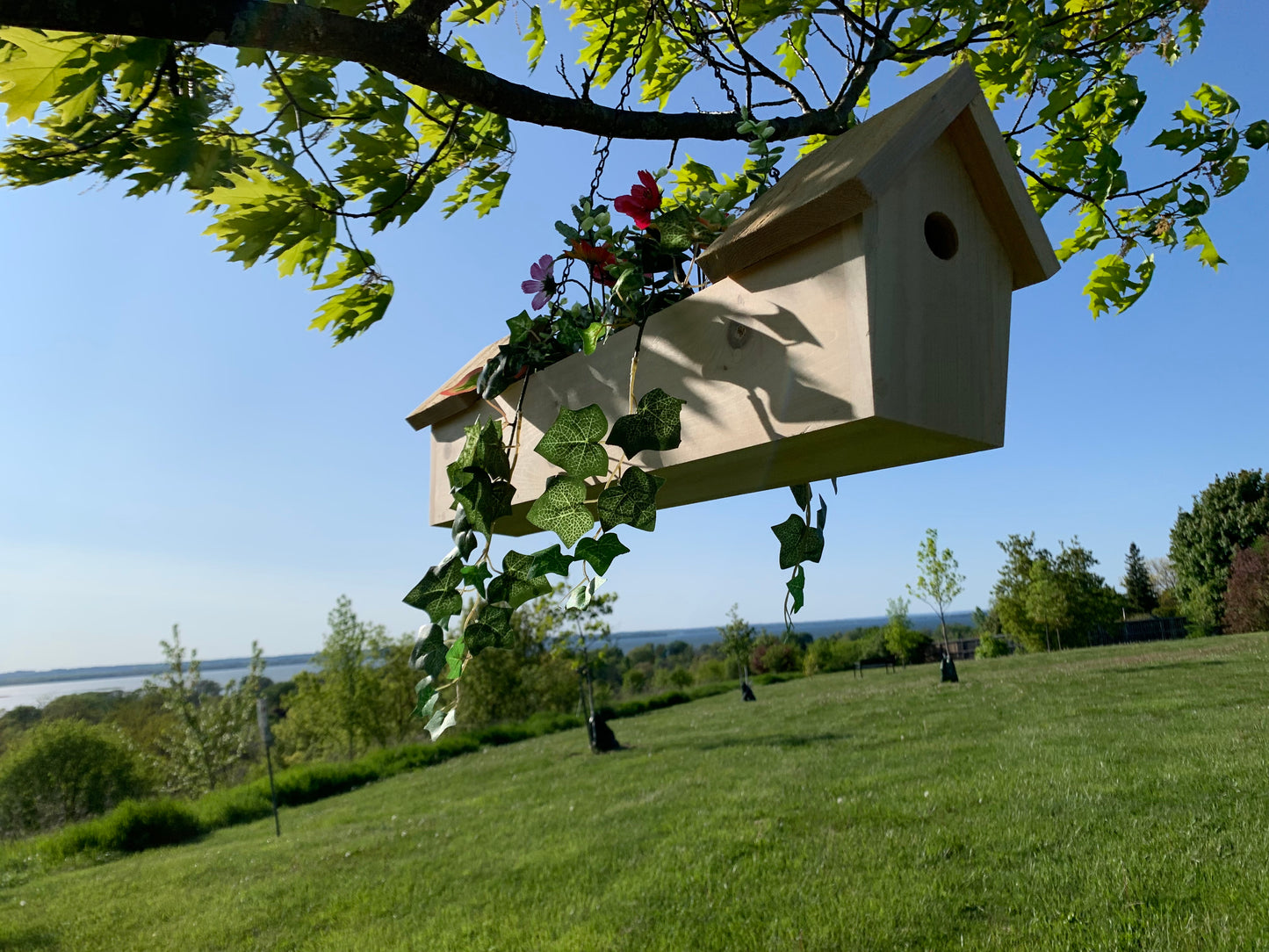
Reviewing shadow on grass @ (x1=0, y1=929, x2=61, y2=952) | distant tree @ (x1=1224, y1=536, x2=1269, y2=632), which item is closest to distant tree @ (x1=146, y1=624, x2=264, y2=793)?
shadow on grass @ (x1=0, y1=929, x2=61, y2=952)

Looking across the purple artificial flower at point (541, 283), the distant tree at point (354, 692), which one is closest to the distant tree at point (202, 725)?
the distant tree at point (354, 692)

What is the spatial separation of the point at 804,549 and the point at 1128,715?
34.8 ft

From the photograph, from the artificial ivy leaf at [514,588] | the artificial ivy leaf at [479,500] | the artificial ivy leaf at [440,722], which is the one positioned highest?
the artificial ivy leaf at [479,500]

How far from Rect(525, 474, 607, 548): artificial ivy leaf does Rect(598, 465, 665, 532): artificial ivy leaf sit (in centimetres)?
2

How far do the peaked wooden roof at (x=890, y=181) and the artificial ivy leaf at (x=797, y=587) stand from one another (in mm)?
411

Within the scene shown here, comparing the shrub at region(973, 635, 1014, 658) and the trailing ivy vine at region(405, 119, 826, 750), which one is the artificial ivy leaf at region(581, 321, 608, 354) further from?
the shrub at region(973, 635, 1014, 658)

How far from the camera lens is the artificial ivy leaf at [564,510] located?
31.8 inches

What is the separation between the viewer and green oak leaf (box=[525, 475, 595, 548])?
2.65 ft

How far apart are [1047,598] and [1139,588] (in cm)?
1418

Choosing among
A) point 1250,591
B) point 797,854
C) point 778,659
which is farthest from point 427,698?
point 778,659

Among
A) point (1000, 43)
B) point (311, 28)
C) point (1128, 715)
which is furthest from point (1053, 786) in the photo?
point (311, 28)

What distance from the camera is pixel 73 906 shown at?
7.77 m

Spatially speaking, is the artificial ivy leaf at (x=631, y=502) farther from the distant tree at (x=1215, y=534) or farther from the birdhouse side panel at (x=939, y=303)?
the distant tree at (x=1215, y=534)

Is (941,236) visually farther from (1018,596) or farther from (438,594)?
(1018,596)
